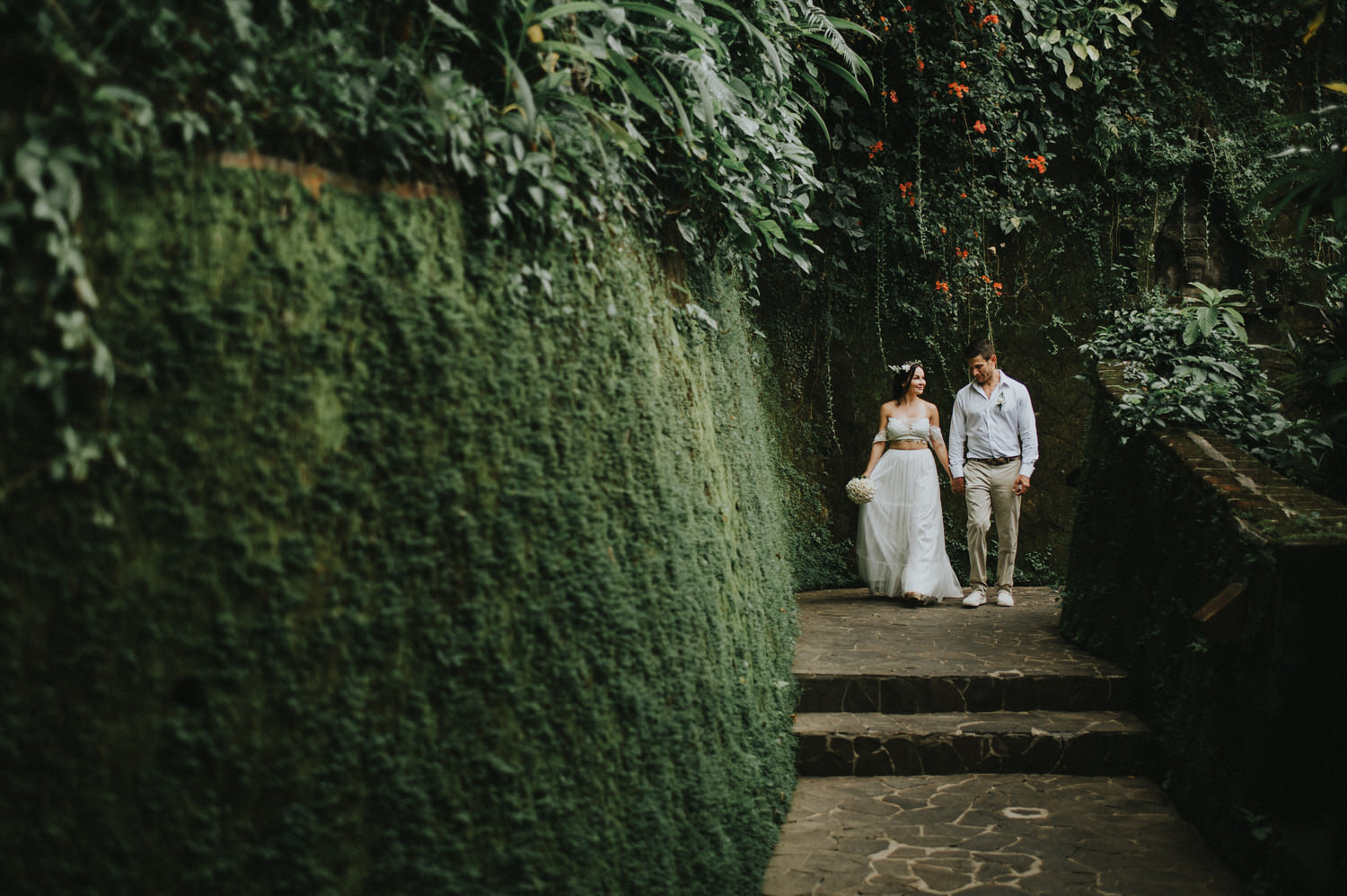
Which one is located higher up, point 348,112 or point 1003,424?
point 348,112

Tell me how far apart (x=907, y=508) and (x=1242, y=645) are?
4.34 metres

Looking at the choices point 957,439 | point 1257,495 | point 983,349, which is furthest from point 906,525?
point 1257,495

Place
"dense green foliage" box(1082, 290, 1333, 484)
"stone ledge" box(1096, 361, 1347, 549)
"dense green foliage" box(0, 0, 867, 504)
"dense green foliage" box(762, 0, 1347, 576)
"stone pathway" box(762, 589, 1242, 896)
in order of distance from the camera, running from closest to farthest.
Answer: "dense green foliage" box(0, 0, 867, 504), "stone ledge" box(1096, 361, 1347, 549), "stone pathway" box(762, 589, 1242, 896), "dense green foliage" box(1082, 290, 1333, 484), "dense green foliage" box(762, 0, 1347, 576)

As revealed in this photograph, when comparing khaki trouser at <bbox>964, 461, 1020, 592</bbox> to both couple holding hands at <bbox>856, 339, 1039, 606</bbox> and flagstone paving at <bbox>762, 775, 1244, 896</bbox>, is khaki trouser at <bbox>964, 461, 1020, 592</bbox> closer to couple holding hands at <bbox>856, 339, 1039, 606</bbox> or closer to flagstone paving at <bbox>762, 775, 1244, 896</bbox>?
couple holding hands at <bbox>856, 339, 1039, 606</bbox>

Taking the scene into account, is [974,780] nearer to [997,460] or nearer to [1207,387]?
[1207,387]

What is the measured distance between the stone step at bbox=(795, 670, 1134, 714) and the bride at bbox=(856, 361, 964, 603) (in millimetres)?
2544

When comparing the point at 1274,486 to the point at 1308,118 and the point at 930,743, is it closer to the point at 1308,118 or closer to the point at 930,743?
the point at 1308,118

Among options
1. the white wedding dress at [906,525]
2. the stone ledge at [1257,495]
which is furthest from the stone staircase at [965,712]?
the white wedding dress at [906,525]

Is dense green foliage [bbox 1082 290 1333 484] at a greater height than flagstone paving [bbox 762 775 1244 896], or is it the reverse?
dense green foliage [bbox 1082 290 1333 484]

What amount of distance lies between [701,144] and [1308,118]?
2.70 m

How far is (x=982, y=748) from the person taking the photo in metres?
5.08

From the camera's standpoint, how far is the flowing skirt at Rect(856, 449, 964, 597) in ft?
26.6

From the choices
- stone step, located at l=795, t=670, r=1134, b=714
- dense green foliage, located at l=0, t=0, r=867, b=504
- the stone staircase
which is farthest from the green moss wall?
stone step, located at l=795, t=670, r=1134, b=714

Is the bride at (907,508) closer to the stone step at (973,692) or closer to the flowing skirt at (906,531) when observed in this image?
the flowing skirt at (906,531)
